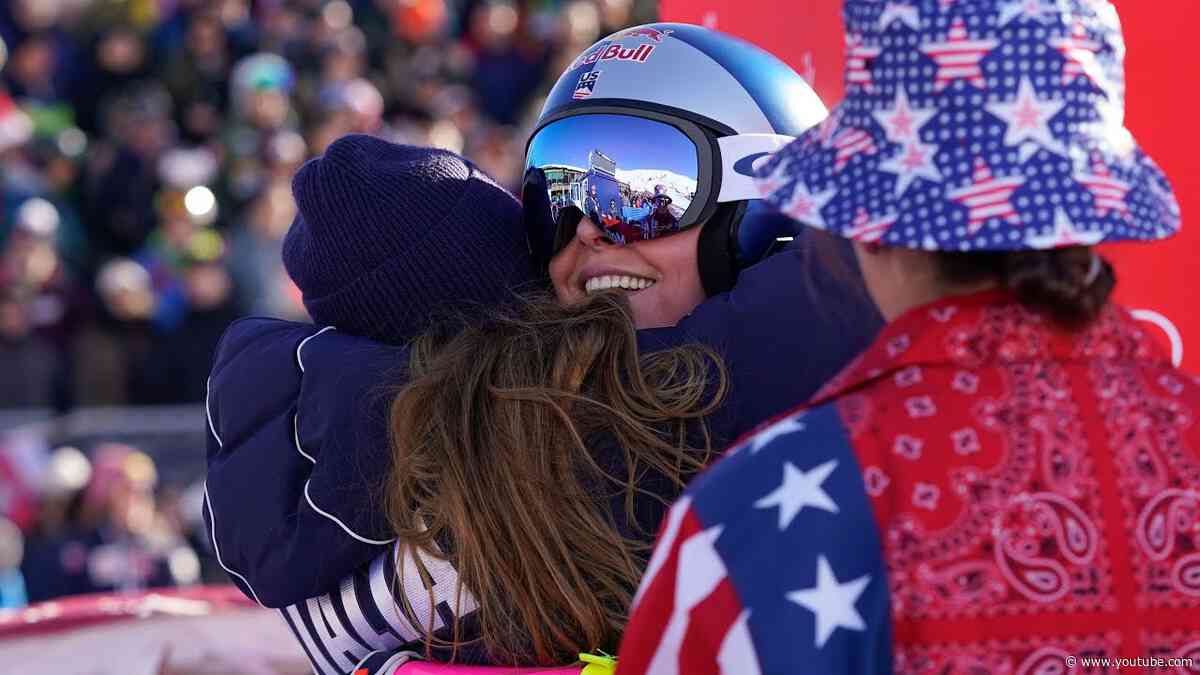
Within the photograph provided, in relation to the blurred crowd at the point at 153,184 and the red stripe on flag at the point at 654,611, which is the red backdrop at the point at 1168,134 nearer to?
the red stripe on flag at the point at 654,611

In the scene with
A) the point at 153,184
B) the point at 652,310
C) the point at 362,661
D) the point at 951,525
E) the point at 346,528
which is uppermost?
the point at 951,525

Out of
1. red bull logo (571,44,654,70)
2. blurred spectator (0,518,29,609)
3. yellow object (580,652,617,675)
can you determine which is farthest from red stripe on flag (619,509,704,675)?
blurred spectator (0,518,29,609)

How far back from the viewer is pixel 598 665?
1.97m

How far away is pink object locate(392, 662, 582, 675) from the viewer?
201 centimetres

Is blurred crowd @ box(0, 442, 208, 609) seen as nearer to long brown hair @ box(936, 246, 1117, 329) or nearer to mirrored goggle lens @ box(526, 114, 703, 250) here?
mirrored goggle lens @ box(526, 114, 703, 250)

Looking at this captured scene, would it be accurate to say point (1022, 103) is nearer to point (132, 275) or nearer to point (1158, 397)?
point (1158, 397)

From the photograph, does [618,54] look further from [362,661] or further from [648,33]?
[362,661]

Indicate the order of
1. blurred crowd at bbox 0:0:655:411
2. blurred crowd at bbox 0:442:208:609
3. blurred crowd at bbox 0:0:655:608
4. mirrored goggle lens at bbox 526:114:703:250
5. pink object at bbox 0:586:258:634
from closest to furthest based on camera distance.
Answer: mirrored goggle lens at bbox 526:114:703:250, pink object at bbox 0:586:258:634, blurred crowd at bbox 0:442:208:609, blurred crowd at bbox 0:0:655:608, blurred crowd at bbox 0:0:655:411

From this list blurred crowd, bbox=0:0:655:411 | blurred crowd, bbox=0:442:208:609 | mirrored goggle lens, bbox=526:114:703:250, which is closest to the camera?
mirrored goggle lens, bbox=526:114:703:250

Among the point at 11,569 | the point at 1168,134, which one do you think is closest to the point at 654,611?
the point at 1168,134

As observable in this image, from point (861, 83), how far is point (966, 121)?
109mm

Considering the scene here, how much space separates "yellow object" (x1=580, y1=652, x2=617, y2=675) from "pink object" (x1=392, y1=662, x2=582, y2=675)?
43 millimetres

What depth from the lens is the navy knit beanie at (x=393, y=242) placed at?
89.0 inches

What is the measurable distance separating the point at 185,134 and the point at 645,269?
605 centimetres
